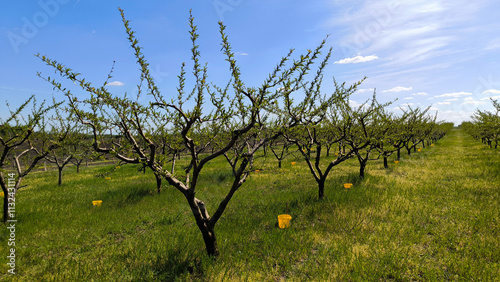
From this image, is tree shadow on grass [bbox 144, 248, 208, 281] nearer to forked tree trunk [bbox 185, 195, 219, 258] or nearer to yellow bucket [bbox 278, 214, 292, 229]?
forked tree trunk [bbox 185, 195, 219, 258]

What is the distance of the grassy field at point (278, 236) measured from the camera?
4191 millimetres

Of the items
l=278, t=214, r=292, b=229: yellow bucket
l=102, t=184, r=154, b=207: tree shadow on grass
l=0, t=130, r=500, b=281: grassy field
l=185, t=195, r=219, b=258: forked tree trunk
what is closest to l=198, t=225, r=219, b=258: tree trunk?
l=185, t=195, r=219, b=258: forked tree trunk

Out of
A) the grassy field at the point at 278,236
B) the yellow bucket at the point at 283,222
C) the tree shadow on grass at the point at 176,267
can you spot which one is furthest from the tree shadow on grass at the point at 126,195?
the yellow bucket at the point at 283,222

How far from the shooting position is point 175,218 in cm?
714

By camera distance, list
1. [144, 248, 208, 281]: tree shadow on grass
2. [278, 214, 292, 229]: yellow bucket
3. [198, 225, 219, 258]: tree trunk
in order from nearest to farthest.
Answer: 1. [144, 248, 208, 281]: tree shadow on grass
2. [198, 225, 219, 258]: tree trunk
3. [278, 214, 292, 229]: yellow bucket

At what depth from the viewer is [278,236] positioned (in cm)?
544

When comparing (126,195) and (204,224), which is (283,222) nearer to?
(204,224)

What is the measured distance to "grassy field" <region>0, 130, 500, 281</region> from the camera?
13.8 ft

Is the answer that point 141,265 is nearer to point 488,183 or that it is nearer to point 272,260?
point 272,260

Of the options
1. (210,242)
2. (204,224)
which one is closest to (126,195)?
(210,242)

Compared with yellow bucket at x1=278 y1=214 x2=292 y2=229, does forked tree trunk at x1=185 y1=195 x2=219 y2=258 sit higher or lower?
higher

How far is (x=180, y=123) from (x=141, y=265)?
291 centimetres

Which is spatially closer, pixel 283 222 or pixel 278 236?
pixel 278 236

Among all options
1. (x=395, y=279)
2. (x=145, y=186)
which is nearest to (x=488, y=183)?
(x=395, y=279)
